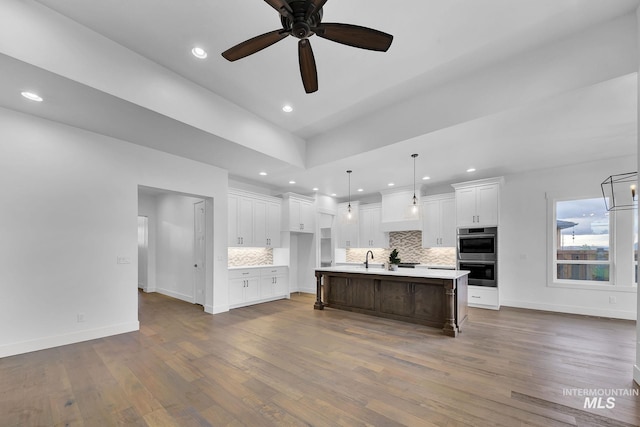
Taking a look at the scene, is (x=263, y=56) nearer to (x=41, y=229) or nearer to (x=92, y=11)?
(x=92, y=11)

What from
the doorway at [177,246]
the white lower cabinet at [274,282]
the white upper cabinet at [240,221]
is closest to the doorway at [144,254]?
the doorway at [177,246]

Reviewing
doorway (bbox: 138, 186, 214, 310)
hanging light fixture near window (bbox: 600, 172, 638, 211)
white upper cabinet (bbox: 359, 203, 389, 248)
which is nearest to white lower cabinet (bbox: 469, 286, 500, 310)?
white upper cabinet (bbox: 359, 203, 389, 248)

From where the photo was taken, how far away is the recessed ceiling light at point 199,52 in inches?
119

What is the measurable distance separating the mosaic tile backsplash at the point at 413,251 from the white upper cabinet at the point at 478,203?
1.03 meters

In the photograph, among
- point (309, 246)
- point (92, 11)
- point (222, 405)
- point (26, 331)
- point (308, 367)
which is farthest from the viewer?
point (309, 246)

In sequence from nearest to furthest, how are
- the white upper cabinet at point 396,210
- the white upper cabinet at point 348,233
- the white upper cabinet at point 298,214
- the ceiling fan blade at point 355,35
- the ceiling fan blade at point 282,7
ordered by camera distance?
the ceiling fan blade at point 282,7
the ceiling fan blade at point 355,35
the white upper cabinet at point 396,210
the white upper cabinet at point 298,214
the white upper cabinet at point 348,233

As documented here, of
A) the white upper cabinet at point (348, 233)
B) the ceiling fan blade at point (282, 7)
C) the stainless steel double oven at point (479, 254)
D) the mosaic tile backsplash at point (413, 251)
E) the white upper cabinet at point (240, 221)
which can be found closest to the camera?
the ceiling fan blade at point (282, 7)

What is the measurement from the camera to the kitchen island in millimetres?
4262

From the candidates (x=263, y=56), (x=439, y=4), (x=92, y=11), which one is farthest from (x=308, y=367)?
(x=92, y=11)

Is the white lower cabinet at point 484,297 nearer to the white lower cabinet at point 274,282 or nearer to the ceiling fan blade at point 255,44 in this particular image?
the white lower cabinet at point 274,282

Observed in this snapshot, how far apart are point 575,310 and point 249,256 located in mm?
7085

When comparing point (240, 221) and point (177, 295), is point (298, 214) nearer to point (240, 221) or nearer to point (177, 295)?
point (240, 221)

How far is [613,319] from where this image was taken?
496cm

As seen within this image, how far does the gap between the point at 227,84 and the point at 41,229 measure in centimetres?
309
